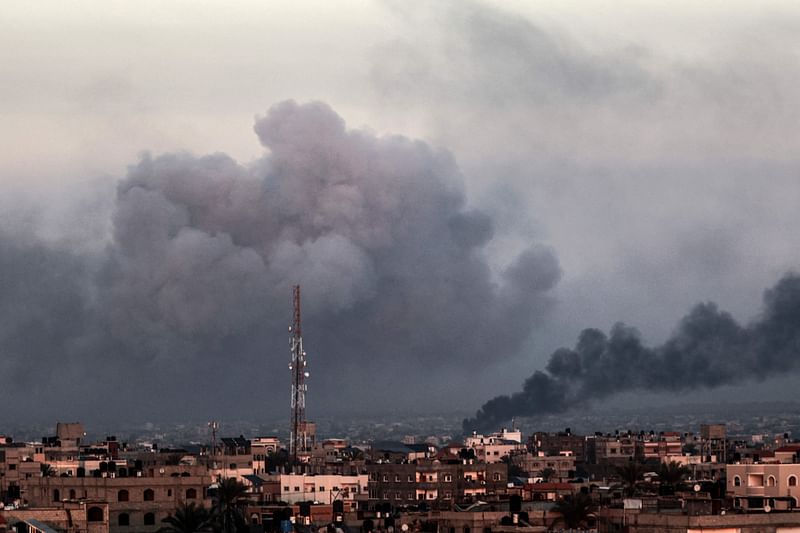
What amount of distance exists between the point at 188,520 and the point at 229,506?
1129 cm

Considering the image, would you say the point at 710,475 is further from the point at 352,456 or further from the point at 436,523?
the point at 436,523

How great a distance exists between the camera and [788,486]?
113 m

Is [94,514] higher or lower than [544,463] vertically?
lower

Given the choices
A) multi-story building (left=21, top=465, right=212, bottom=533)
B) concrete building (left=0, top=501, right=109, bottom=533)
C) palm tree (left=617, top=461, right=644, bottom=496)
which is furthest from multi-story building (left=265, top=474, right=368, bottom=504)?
concrete building (left=0, top=501, right=109, bottom=533)

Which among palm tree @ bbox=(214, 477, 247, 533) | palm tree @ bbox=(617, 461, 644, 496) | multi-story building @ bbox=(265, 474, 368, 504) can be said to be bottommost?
palm tree @ bbox=(214, 477, 247, 533)

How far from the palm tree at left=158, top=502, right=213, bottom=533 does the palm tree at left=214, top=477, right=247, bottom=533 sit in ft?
4.55

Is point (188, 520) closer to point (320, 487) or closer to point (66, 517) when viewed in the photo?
point (66, 517)

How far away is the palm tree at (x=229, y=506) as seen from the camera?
100m

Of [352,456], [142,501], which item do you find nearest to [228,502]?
[142,501]

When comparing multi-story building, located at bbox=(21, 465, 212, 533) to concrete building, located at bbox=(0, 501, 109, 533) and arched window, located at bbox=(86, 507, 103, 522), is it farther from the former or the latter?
concrete building, located at bbox=(0, 501, 109, 533)

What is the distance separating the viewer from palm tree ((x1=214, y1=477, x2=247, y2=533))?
100438mm

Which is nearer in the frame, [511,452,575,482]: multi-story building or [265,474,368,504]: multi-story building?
[265,474,368,504]: multi-story building

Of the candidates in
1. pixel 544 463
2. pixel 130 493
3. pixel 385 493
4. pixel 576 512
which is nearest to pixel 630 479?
pixel 576 512

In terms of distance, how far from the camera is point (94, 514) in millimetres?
91312
